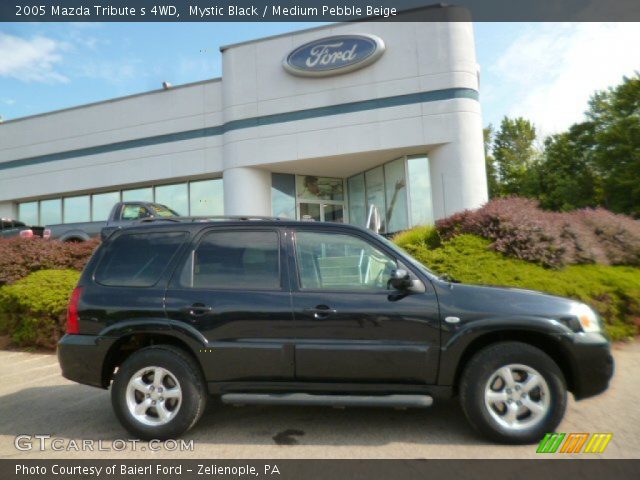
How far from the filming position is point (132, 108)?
18.7 m

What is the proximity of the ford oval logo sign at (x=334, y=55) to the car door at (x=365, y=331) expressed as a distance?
13.3 meters

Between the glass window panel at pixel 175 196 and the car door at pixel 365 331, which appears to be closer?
the car door at pixel 365 331

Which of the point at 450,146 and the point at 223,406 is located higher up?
the point at 450,146

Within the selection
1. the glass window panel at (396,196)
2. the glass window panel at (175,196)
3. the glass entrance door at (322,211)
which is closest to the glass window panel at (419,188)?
the glass window panel at (396,196)

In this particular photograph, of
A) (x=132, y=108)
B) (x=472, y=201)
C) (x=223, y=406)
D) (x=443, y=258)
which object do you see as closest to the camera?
(x=223, y=406)

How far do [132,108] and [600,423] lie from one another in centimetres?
1990

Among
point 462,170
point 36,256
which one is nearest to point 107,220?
point 36,256

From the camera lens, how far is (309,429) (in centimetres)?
376

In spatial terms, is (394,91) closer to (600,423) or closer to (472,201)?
(472,201)

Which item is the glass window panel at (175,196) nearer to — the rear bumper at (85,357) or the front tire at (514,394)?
the rear bumper at (85,357)

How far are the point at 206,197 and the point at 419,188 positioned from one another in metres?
8.98

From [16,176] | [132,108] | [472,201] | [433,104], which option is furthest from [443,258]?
[16,176]

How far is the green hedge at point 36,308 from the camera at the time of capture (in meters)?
6.86

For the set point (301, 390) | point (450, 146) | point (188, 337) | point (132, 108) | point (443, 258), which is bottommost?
point (301, 390)
